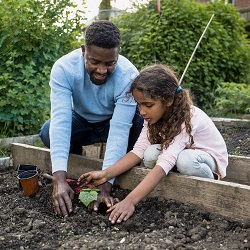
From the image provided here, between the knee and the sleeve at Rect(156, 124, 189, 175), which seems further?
the knee

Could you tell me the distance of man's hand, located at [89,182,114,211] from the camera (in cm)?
270

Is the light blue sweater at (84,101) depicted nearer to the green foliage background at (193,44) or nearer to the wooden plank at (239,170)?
the wooden plank at (239,170)

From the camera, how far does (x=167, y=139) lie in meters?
2.77

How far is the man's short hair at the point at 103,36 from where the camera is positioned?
9.07 ft

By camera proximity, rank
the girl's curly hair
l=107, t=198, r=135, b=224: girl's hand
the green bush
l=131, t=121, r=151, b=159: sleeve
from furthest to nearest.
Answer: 1. the green bush
2. l=131, t=121, r=151, b=159: sleeve
3. the girl's curly hair
4. l=107, t=198, r=135, b=224: girl's hand

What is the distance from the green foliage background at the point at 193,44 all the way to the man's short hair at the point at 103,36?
3.64 meters

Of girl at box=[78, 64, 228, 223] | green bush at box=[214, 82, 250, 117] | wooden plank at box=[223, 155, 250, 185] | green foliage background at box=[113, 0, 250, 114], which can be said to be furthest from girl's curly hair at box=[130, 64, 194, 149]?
green foliage background at box=[113, 0, 250, 114]

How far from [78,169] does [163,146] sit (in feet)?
3.08

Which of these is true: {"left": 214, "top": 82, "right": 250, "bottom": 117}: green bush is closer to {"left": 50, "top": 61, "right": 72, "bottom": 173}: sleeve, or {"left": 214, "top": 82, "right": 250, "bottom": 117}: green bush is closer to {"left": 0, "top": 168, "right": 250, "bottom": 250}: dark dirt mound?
{"left": 50, "top": 61, "right": 72, "bottom": 173}: sleeve

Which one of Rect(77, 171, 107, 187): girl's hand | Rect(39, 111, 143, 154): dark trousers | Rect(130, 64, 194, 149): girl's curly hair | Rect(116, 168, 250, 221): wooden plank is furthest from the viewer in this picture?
Rect(39, 111, 143, 154): dark trousers

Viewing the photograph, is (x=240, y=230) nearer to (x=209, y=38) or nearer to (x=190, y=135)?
(x=190, y=135)

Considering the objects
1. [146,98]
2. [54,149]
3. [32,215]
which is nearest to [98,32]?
[146,98]

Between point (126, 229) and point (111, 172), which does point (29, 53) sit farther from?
point (126, 229)

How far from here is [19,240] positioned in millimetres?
2328
